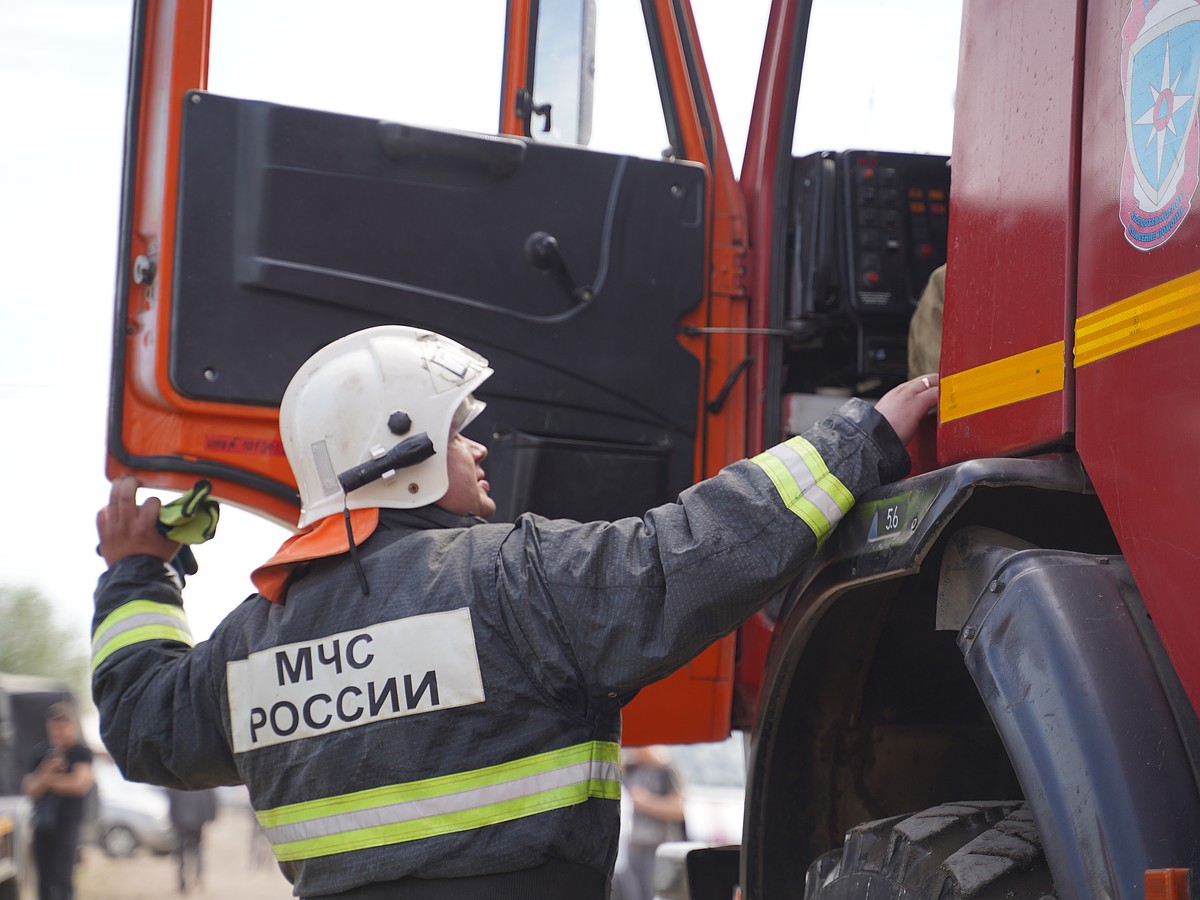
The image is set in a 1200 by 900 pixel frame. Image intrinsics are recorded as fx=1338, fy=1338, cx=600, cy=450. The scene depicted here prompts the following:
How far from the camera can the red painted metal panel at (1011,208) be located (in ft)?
5.21

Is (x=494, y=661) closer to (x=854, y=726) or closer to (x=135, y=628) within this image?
(x=854, y=726)

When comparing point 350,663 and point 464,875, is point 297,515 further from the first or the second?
point 464,875

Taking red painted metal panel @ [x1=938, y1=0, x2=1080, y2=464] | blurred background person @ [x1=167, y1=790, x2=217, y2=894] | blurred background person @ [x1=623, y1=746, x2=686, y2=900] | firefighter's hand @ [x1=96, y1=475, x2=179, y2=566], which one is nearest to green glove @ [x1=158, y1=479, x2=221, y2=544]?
firefighter's hand @ [x1=96, y1=475, x2=179, y2=566]

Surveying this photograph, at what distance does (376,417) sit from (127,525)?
0.69 m

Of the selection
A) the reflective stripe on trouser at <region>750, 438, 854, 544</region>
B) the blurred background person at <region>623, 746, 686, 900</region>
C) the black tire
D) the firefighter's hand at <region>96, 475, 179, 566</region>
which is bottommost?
the black tire

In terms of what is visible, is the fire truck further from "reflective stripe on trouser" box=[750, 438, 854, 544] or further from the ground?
the ground

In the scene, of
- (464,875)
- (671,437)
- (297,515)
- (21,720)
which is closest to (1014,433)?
(464,875)

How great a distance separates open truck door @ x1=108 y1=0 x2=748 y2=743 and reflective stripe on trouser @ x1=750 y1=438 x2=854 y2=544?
0.88 metres

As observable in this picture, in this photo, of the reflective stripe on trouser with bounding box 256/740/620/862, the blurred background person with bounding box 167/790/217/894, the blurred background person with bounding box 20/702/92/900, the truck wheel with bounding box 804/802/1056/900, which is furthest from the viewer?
the blurred background person with bounding box 167/790/217/894

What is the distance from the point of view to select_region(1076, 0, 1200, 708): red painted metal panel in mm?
1315

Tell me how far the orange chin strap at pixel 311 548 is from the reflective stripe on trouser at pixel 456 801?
0.37m

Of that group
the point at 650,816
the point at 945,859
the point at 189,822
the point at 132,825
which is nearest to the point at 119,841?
the point at 132,825

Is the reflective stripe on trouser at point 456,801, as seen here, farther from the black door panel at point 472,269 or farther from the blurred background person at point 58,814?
the blurred background person at point 58,814

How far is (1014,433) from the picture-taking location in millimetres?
1662
